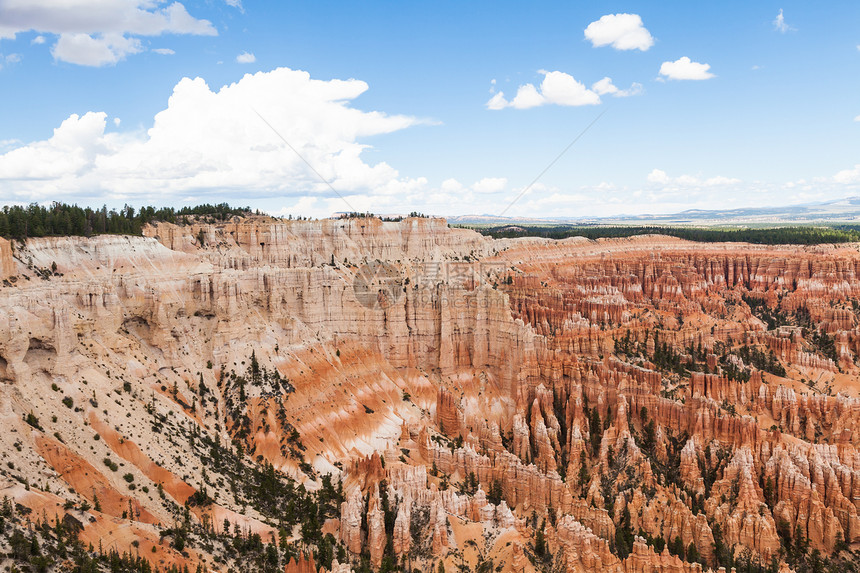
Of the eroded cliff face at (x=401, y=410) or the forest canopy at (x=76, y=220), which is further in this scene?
the forest canopy at (x=76, y=220)

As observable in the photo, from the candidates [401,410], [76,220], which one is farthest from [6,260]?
[401,410]

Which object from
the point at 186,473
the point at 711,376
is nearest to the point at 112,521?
the point at 186,473

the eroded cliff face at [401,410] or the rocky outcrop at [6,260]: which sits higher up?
the rocky outcrop at [6,260]

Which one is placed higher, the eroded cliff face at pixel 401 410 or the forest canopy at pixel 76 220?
the forest canopy at pixel 76 220

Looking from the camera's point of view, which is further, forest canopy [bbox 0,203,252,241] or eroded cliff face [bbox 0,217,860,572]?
forest canopy [bbox 0,203,252,241]

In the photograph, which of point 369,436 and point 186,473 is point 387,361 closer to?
point 369,436

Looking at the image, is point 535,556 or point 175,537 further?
point 535,556

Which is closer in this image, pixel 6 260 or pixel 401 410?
pixel 6 260

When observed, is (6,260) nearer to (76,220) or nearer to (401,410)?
(76,220)
